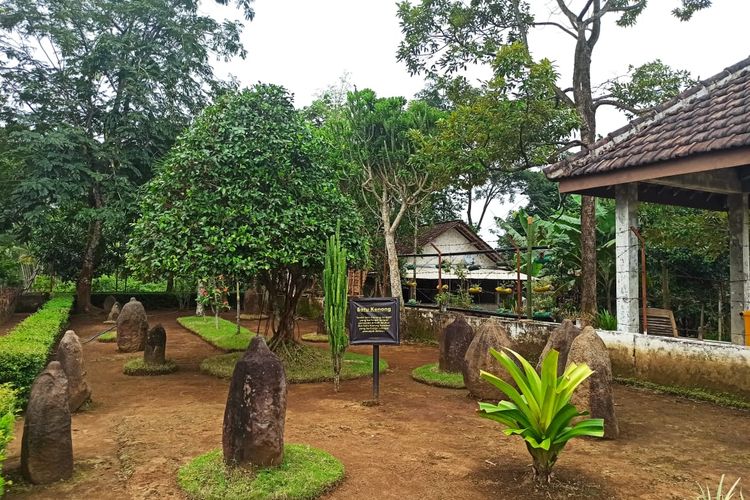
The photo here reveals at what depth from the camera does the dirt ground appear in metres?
5.07

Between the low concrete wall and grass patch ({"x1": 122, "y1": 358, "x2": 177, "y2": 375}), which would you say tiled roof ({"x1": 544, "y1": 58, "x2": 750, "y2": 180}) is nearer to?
the low concrete wall

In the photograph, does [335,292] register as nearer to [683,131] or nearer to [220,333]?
[683,131]

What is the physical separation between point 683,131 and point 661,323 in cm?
436

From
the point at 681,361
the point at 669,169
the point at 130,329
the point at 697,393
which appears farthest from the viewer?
the point at 130,329

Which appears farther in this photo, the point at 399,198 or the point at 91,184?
the point at 91,184

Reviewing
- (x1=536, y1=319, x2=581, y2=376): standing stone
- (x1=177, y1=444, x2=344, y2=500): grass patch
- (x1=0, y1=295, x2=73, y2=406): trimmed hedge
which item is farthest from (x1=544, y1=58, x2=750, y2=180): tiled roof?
(x1=0, y1=295, x2=73, y2=406): trimmed hedge

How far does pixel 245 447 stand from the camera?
16.9 feet

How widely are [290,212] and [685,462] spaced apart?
23.9 ft

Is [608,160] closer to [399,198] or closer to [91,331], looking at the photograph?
[399,198]

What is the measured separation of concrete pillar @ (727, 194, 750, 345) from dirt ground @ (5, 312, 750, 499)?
9.26ft

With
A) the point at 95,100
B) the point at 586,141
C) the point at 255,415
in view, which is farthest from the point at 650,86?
the point at 95,100

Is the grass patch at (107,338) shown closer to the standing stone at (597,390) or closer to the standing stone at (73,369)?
the standing stone at (73,369)

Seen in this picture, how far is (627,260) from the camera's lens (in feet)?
30.5

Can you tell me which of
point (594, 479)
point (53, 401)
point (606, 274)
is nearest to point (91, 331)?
point (53, 401)
